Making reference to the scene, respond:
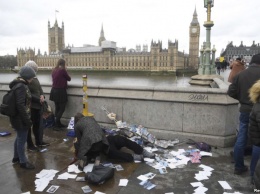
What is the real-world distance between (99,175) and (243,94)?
2.45 metres

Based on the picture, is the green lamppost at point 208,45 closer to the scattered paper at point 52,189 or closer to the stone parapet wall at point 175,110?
the stone parapet wall at point 175,110

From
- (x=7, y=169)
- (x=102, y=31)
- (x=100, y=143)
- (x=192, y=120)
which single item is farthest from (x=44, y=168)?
(x=102, y=31)

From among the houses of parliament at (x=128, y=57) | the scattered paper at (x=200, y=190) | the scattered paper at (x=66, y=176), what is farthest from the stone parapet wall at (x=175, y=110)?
the houses of parliament at (x=128, y=57)

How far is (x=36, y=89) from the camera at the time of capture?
5176 millimetres

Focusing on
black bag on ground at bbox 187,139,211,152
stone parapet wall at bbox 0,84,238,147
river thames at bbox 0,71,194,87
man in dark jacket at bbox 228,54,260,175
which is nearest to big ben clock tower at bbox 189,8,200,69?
river thames at bbox 0,71,194,87

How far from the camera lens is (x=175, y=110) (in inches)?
217

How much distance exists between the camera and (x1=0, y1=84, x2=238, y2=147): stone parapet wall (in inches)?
202

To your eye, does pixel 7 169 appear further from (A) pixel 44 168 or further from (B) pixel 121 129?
(B) pixel 121 129

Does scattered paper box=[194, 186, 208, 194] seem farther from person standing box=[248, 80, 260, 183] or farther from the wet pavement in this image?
person standing box=[248, 80, 260, 183]

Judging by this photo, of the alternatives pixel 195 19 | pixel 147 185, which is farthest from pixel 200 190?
pixel 195 19

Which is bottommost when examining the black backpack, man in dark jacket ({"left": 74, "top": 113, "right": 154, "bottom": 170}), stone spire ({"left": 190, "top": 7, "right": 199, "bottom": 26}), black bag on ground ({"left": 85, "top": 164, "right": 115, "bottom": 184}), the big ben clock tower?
black bag on ground ({"left": 85, "top": 164, "right": 115, "bottom": 184})

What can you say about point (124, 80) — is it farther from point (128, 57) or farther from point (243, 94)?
point (128, 57)

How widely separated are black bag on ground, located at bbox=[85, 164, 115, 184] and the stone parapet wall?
2.19m

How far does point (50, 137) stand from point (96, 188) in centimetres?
278
